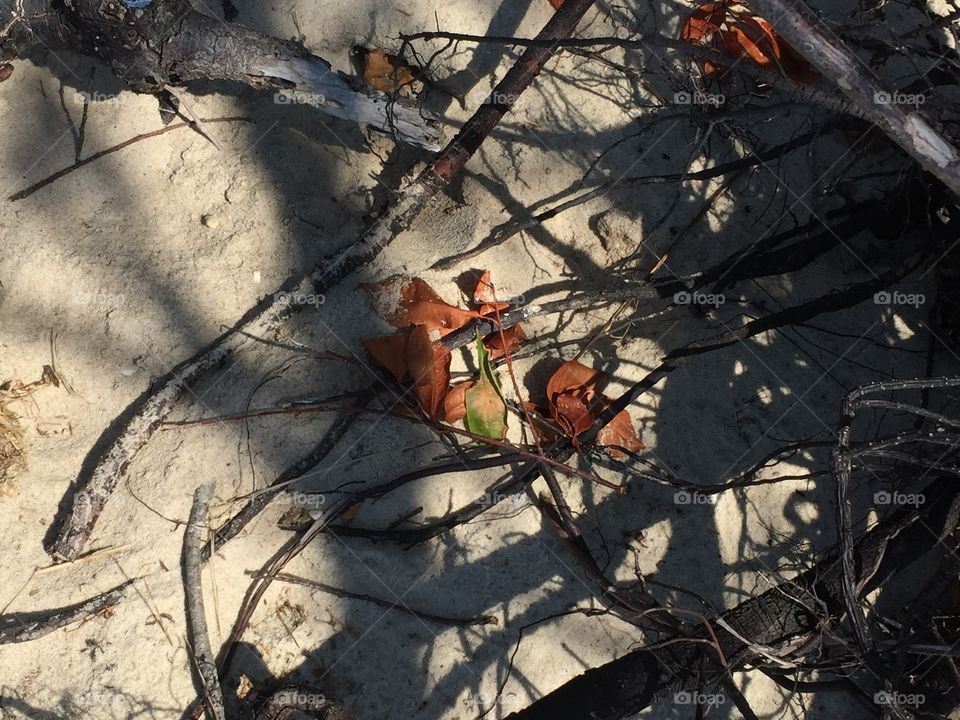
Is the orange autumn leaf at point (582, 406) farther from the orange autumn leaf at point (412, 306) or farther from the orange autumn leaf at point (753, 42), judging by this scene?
the orange autumn leaf at point (753, 42)

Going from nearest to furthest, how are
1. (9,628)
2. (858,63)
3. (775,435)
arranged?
(858,63), (9,628), (775,435)

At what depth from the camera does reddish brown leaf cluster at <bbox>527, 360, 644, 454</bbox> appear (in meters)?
3.38

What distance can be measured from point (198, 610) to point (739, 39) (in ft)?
11.1

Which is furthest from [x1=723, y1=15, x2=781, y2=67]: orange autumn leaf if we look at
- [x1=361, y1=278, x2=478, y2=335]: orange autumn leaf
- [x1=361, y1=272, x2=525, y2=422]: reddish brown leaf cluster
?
[x1=361, y1=278, x2=478, y2=335]: orange autumn leaf

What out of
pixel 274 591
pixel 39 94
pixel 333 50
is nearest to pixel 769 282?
pixel 333 50

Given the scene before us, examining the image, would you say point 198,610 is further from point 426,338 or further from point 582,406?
point 582,406

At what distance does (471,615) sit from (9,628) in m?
1.79

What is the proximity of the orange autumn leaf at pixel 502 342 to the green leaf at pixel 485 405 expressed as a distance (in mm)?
123

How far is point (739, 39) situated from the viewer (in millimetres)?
3625

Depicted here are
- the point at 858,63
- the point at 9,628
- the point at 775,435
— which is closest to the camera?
the point at 858,63

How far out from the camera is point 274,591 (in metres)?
3.21

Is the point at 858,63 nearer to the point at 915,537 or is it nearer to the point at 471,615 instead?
the point at 915,537

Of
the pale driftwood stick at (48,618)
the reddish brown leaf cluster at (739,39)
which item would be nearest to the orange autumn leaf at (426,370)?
the pale driftwood stick at (48,618)

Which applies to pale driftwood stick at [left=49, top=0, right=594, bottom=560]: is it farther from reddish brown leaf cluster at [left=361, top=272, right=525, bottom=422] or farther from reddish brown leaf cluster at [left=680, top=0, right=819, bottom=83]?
reddish brown leaf cluster at [left=680, top=0, right=819, bottom=83]
